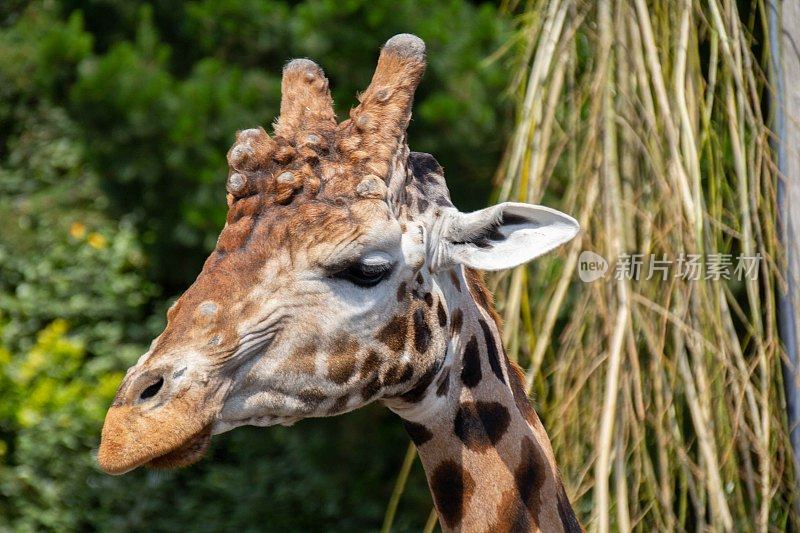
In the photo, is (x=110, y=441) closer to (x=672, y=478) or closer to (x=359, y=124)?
(x=359, y=124)

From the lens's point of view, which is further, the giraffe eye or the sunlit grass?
the sunlit grass

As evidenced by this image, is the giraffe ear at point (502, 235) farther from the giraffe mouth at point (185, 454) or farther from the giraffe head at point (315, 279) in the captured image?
the giraffe mouth at point (185, 454)

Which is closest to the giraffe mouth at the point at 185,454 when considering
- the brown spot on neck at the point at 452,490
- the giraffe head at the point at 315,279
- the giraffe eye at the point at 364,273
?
the giraffe head at the point at 315,279

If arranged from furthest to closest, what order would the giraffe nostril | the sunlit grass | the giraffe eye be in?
the sunlit grass
the giraffe eye
the giraffe nostril

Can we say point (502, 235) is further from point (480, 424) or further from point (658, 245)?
point (658, 245)

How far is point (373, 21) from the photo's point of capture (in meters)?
4.56

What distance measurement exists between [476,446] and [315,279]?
0.48 meters

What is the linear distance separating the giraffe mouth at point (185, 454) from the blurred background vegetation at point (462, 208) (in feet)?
3.18

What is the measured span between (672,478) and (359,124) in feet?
4.05

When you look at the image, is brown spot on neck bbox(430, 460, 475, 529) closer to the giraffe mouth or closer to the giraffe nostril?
the giraffe mouth

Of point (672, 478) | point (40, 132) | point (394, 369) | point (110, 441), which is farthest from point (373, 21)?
point (40, 132)

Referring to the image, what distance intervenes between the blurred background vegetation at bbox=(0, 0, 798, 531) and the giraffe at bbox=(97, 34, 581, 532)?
0.41 meters

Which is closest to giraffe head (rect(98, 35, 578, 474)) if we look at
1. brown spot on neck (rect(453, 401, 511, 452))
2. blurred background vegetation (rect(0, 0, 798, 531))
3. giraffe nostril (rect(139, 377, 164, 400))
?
giraffe nostril (rect(139, 377, 164, 400))

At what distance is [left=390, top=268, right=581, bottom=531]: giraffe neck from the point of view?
7.16 feet
